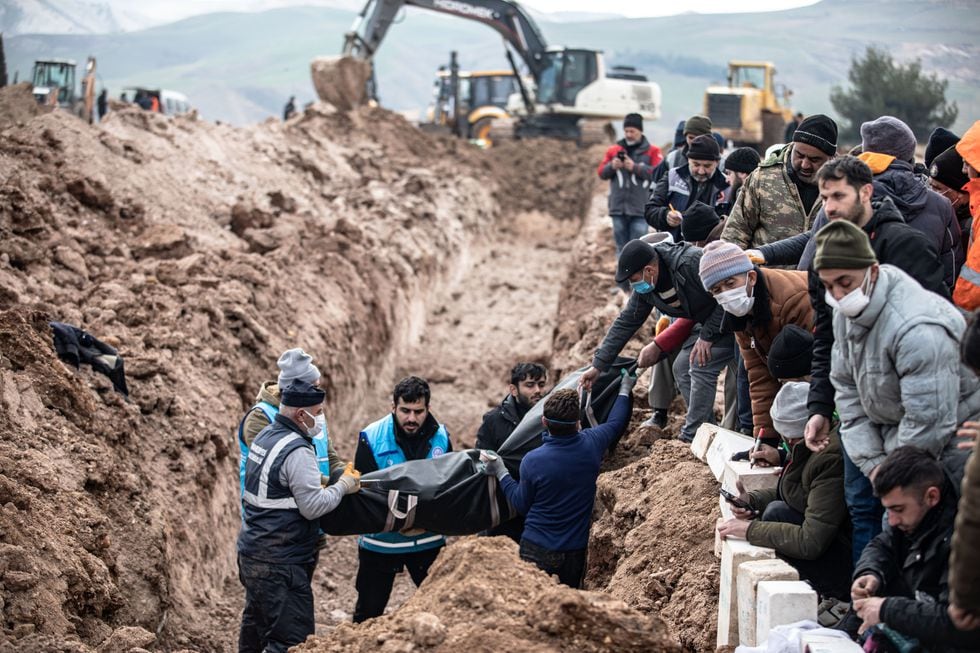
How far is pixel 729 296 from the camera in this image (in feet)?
16.2

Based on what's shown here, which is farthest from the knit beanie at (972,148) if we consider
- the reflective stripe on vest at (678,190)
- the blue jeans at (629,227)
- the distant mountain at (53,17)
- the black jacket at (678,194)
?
the distant mountain at (53,17)

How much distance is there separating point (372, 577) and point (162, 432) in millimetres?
2352

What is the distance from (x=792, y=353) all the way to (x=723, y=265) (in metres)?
0.52

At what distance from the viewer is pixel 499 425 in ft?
23.1

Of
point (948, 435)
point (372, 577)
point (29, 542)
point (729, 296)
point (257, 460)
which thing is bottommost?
point (372, 577)

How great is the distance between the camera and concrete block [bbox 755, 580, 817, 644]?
4.00m

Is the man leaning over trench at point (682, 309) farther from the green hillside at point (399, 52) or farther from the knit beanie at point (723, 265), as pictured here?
the green hillside at point (399, 52)

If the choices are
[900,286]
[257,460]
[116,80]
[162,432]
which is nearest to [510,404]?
[257,460]

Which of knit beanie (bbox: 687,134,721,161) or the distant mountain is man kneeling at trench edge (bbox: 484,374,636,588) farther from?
the distant mountain

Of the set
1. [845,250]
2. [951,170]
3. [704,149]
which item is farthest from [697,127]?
[845,250]

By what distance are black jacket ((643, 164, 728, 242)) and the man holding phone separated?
3526 millimetres

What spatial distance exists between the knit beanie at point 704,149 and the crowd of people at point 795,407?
2 cm

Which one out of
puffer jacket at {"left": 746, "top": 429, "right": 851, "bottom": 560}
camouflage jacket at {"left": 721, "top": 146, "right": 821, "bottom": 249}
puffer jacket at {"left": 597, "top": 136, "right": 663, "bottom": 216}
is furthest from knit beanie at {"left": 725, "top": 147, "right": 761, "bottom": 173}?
puffer jacket at {"left": 746, "top": 429, "right": 851, "bottom": 560}

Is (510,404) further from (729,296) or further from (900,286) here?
(900,286)
